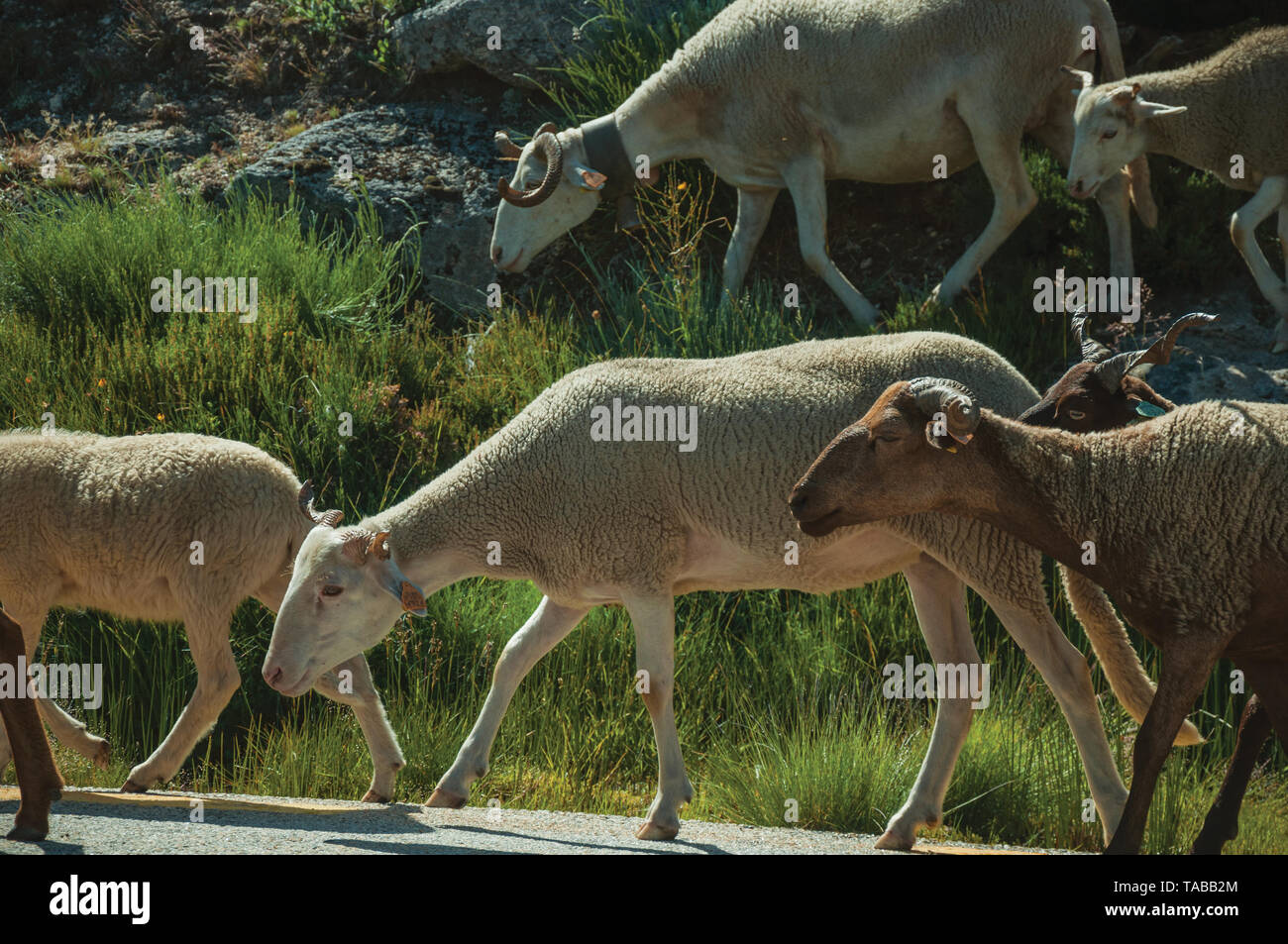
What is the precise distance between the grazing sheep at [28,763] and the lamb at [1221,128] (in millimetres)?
7269

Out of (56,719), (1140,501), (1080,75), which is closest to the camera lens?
(1140,501)

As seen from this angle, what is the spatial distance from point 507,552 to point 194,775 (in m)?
2.96

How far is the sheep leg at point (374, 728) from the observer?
Result: 7410mm

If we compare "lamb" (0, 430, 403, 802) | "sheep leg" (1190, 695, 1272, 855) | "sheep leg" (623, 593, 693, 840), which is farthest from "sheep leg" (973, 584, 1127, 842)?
"lamb" (0, 430, 403, 802)

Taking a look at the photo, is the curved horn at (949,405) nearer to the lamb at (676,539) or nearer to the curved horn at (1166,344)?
the lamb at (676,539)

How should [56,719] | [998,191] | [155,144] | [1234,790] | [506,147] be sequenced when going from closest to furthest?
[1234,790]
[56,719]
[998,191]
[506,147]
[155,144]

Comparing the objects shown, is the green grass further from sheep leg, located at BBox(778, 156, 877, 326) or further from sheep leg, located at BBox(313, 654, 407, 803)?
sheep leg, located at BBox(313, 654, 407, 803)

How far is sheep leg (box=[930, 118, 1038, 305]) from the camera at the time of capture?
10.7m

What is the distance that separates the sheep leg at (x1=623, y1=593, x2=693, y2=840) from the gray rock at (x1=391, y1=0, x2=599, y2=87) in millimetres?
8284

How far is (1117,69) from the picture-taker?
35.8 feet

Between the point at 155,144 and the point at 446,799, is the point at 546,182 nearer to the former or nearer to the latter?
the point at 155,144

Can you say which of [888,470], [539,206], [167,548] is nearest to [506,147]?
[539,206]

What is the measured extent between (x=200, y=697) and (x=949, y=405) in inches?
152

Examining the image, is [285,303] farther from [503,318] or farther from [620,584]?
[620,584]
